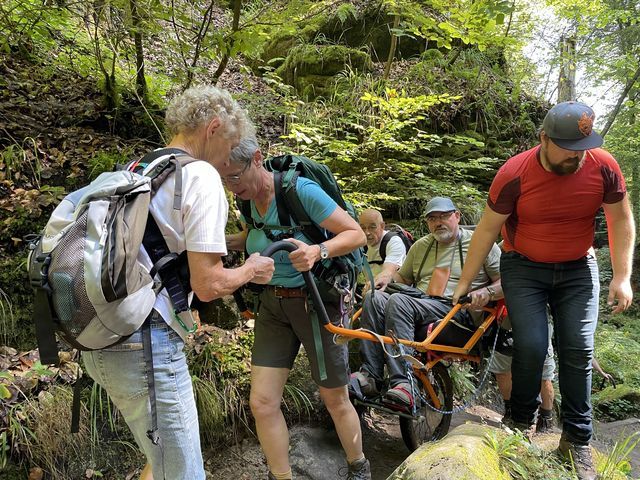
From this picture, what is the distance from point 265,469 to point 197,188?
9.66ft

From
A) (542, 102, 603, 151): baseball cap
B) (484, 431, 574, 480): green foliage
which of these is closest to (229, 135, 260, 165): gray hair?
(542, 102, 603, 151): baseball cap

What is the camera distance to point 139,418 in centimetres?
181

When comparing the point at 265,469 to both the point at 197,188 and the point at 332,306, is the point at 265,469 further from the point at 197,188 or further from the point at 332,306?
the point at 197,188

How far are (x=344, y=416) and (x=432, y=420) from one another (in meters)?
1.62

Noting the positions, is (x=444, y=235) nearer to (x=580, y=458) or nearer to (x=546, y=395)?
(x=546, y=395)

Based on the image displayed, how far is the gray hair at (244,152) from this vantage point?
255cm

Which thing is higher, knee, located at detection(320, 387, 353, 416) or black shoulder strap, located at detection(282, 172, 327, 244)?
black shoulder strap, located at detection(282, 172, 327, 244)

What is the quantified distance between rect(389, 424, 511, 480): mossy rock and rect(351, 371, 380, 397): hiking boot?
139cm

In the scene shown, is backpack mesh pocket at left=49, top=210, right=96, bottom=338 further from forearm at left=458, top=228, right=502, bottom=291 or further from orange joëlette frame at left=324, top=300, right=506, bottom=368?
forearm at left=458, top=228, right=502, bottom=291

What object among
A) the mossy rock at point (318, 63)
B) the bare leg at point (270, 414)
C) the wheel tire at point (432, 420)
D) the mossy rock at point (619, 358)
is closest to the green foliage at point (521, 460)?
the bare leg at point (270, 414)

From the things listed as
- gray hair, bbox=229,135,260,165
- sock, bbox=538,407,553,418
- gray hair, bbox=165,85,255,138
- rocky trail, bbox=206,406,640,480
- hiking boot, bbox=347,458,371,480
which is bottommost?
rocky trail, bbox=206,406,640,480

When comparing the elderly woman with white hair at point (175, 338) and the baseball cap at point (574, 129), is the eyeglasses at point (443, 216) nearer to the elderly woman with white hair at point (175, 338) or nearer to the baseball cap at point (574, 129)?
the baseball cap at point (574, 129)

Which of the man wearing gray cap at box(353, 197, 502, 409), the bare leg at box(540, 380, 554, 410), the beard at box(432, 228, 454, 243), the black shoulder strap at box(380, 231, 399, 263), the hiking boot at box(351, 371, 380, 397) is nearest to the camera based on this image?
the man wearing gray cap at box(353, 197, 502, 409)

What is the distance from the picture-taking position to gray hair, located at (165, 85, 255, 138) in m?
1.95
